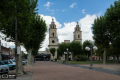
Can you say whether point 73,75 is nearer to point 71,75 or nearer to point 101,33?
point 71,75

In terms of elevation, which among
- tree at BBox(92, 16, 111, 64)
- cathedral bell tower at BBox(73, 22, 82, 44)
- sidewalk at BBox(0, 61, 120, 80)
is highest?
cathedral bell tower at BBox(73, 22, 82, 44)

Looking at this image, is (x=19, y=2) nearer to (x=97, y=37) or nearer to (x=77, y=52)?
(x=97, y=37)

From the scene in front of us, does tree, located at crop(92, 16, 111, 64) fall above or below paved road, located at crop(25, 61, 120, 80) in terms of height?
above

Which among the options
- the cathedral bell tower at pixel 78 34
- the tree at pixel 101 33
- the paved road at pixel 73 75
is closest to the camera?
the paved road at pixel 73 75

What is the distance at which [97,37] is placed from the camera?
38.2 meters

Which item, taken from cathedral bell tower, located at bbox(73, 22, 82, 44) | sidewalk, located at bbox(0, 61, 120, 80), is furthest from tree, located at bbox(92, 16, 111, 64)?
cathedral bell tower, located at bbox(73, 22, 82, 44)

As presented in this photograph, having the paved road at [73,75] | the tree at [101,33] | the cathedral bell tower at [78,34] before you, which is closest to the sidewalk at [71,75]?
the paved road at [73,75]

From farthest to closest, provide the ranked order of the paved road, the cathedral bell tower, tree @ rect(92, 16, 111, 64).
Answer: the cathedral bell tower
tree @ rect(92, 16, 111, 64)
the paved road

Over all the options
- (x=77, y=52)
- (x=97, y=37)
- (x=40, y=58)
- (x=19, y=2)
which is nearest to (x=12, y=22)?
(x=19, y=2)

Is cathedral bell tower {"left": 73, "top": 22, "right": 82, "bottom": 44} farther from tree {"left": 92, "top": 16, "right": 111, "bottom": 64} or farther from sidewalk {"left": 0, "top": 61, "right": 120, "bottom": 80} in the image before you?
sidewalk {"left": 0, "top": 61, "right": 120, "bottom": 80}

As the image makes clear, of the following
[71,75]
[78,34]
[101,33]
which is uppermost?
[78,34]

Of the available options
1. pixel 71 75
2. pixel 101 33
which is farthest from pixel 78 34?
pixel 71 75

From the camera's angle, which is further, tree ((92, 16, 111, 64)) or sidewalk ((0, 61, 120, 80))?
tree ((92, 16, 111, 64))

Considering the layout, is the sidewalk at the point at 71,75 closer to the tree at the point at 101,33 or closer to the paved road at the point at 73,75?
the paved road at the point at 73,75
